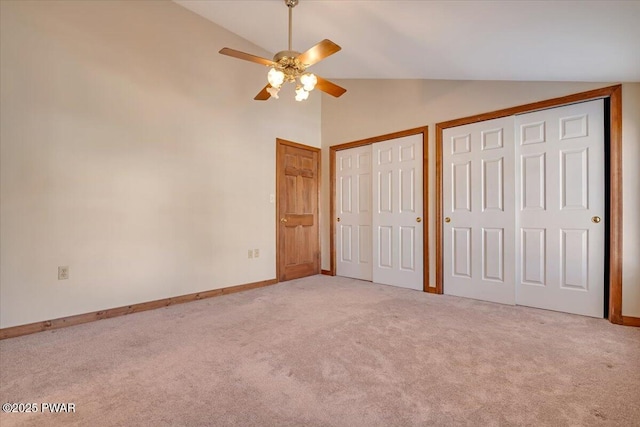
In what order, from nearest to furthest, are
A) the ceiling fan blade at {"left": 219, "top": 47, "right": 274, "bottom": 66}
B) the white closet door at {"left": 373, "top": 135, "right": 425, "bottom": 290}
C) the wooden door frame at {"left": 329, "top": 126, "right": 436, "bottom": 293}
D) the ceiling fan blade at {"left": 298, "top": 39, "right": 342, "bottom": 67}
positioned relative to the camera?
1. the ceiling fan blade at {"left": 298, "top": 39, "right": 342, "bottom": 67}
2. the ceiling fan blade at {"left": 219, "top": 47, "right": 274, "bottom": 66}
3. the wooden door frame at {"left": 329, "top": 126, "right": 436, "bottom": 293}
4. the white closet door at {"left": 373, "top": 135, "right": 425, "bottom": 290}

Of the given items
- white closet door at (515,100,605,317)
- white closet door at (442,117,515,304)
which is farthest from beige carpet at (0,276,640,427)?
white closet door at (442,117,515,304)

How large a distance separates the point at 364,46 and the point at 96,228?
3.09 metres

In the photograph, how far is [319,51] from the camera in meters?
2.10

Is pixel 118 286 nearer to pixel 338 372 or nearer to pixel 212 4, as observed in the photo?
pixel 338 372

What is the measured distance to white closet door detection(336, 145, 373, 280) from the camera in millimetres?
4219

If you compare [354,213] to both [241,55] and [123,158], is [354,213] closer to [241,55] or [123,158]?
[241,55]

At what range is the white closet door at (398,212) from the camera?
3.67 meters

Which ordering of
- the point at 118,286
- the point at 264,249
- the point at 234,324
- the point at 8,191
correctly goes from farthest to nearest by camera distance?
the point at 264,249
the point at 118,286
the point at 234,324
the point at 8,191

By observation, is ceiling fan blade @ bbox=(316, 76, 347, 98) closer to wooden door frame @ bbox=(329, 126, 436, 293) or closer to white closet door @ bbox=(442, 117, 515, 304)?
wooden door frame @ bbox=(329, 126, 436, 293)

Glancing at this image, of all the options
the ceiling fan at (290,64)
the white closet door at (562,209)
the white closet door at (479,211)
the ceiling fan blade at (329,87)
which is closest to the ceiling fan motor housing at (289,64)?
the ceiling fan at (290,64)

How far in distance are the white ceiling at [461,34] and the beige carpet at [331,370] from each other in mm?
1979

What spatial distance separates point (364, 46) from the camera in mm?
3004

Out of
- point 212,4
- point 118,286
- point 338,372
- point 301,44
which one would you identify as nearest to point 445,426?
point 338,372

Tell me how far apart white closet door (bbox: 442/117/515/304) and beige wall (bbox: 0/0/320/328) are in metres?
2.33
